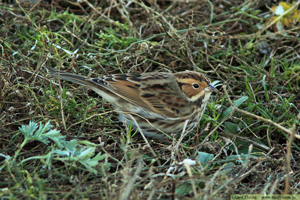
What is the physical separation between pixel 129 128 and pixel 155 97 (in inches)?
19.7

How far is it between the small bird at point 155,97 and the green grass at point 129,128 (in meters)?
0.15

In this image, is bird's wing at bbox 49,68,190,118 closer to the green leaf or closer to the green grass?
the green grass

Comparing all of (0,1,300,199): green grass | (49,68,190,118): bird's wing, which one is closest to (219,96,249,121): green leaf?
(0,1,300,199): green grass

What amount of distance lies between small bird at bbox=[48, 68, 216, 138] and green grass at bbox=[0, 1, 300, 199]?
154mm

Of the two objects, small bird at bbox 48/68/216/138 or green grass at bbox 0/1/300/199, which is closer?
green grass at bbox 0/1/300/199

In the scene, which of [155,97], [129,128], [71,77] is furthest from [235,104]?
[71,77]

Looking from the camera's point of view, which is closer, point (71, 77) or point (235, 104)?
point (71, 77)

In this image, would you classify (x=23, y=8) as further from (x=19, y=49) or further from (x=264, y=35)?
(x=264, y=35)

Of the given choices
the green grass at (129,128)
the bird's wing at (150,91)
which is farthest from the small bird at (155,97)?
the green grass at (129,128)

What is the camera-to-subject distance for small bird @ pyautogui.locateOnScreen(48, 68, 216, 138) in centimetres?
466

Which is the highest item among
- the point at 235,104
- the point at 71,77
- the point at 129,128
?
the point at 71,77

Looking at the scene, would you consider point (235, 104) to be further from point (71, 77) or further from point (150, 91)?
point (71, 77)

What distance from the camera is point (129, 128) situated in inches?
177

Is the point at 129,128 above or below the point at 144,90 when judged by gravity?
below
